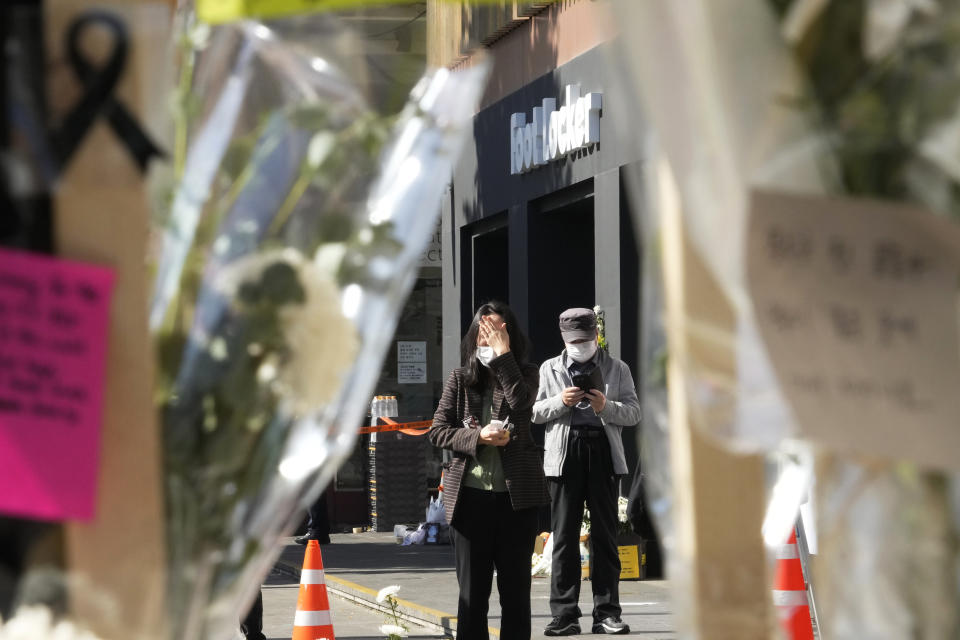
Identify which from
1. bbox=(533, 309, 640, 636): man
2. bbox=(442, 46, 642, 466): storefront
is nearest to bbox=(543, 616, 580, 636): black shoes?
bbox=(533, 309, 640, 636): man

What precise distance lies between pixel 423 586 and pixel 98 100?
31.9ft

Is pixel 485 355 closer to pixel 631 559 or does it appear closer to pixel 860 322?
pixel 631 559

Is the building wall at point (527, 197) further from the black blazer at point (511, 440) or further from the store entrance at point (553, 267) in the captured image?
the black blazer at point (511, 440)

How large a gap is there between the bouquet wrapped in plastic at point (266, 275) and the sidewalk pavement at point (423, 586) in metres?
5.60

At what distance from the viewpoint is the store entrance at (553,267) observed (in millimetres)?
13328

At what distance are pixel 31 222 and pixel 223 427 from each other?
0.95 feet

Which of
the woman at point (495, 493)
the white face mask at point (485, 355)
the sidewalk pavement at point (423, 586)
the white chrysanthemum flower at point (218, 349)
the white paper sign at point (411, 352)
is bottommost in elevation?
the sidewalk pavement at point (423, 586)

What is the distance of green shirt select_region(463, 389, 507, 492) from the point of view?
6027 mm

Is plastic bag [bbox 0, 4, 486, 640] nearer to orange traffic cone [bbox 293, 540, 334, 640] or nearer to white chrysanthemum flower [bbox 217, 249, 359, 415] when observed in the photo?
white chrysanthemum flower [bbox 217, 249, 359, 415]

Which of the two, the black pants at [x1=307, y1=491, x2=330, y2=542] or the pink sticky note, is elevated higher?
the pink sticky note

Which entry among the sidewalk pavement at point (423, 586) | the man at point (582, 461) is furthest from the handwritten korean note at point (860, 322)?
the man at point (582, 461)

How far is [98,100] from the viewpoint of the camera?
139cm

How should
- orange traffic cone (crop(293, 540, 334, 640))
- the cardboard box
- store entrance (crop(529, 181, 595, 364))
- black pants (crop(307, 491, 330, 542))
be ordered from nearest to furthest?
orange traffic cone (crop(293, 540, 334, 640)) < the cardboard box < store entrance (crop(529, 181, 595, 364)) < black pants (crop(307, 491, 330, 542))

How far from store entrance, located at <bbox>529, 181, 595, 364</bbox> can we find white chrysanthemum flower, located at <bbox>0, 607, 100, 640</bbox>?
11833 millimetres
